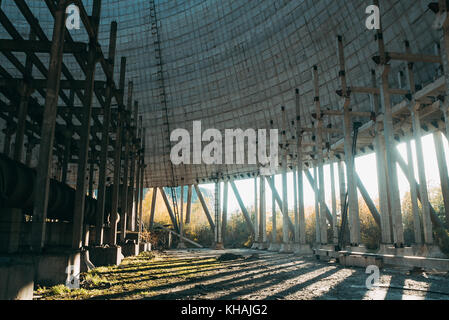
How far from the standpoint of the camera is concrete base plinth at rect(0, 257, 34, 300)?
4567mm

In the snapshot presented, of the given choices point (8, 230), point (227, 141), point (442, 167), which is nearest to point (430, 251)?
point (442, 167)

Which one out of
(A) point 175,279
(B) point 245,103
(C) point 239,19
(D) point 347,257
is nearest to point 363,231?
(B) point 245,103

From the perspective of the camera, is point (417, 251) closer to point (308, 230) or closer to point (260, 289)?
point (260, 289)

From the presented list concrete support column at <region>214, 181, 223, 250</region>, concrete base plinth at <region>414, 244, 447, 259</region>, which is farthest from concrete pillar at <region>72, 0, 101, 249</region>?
concrete support column at <region>214, 181, 223, 250</region>

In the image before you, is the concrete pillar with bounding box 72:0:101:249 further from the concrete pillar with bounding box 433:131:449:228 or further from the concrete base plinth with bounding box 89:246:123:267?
the concrete pillar with bounding box 433:131:449:228

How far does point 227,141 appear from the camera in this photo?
35.8m

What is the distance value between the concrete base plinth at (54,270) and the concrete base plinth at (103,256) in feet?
15.4

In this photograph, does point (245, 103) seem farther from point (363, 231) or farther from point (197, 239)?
point (197, 239)

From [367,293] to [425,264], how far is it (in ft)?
14.4

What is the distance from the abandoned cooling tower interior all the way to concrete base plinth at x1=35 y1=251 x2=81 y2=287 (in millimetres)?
27

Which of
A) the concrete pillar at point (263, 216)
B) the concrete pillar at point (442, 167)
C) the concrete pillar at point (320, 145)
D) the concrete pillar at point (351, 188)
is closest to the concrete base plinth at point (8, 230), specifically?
the concrete pillar at point (351, 188)

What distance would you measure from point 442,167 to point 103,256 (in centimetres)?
1678

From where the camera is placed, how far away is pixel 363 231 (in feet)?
101

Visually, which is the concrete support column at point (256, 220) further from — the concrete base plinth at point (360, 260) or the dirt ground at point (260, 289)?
the dirt ground at point (260, 289)
